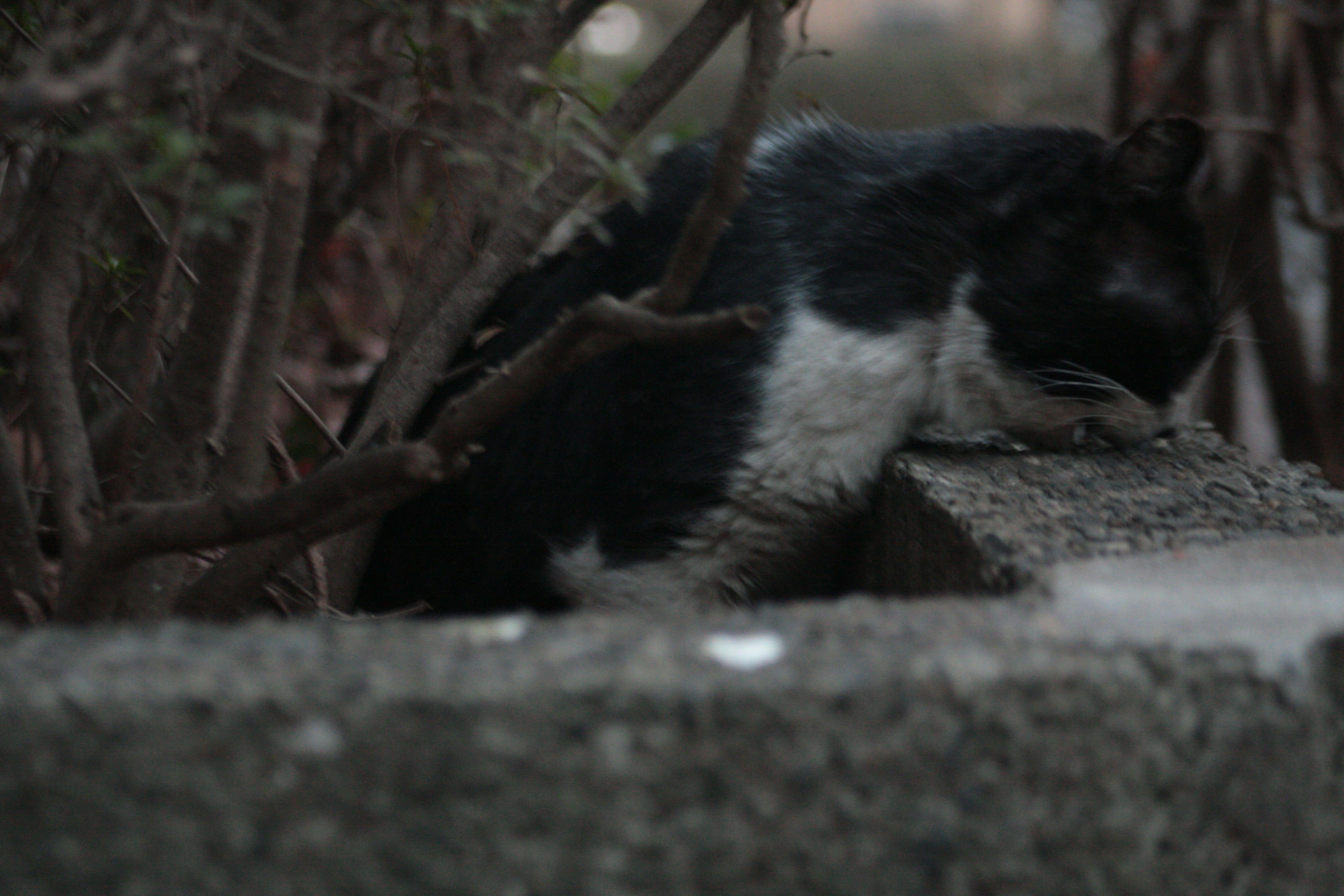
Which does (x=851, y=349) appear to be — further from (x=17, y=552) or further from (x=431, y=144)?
(x=17, y=552)

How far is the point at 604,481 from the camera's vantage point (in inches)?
67.2

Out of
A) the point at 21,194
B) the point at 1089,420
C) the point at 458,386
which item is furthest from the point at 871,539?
the point at 21,194

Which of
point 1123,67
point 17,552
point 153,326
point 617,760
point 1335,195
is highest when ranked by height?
point 1123,67

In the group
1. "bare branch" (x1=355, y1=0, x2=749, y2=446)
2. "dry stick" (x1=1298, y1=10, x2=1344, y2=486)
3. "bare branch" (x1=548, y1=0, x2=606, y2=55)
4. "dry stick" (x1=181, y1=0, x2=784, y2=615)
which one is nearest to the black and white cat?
"bare branch" (x1=355, y1=0, x2=749, y2=446)

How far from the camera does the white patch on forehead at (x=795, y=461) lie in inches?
63.4

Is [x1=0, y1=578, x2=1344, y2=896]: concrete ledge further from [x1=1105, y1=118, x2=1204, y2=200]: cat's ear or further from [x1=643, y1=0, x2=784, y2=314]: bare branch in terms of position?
[x1=1105, y1=118, x2=1204, y2=200]: cat's ear

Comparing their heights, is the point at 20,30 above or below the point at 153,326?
above

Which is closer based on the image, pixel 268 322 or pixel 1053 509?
pixel 268 322

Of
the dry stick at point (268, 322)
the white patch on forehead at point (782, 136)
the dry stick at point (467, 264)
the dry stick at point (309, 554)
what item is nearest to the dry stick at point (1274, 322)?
the white patch on forehead at point (782, 136)

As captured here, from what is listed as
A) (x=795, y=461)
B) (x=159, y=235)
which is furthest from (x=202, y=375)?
(x=795, y=461)

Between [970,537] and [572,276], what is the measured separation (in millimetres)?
783

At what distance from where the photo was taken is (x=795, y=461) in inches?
64.1

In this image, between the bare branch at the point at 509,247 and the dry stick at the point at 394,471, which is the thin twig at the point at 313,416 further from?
the dry stick at the point at 394,471

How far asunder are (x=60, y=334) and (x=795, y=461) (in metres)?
0.85
